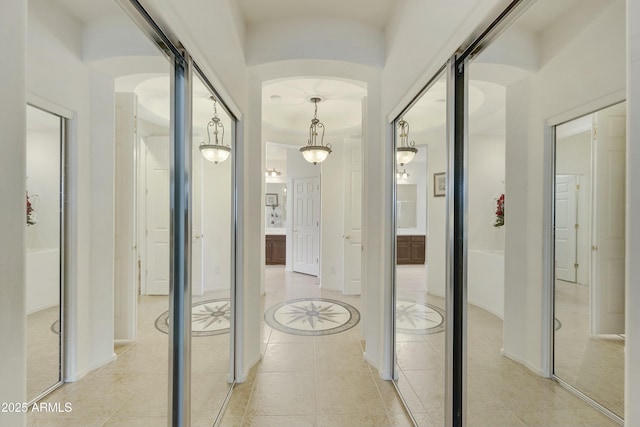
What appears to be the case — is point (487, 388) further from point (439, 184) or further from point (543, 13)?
point (543, 13)

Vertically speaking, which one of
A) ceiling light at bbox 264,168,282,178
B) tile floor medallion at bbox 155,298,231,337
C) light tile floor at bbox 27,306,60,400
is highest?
ceiling light at bbox 264,168,282,178

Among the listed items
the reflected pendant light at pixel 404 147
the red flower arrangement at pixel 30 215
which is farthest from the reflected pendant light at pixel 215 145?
the reflected pendant light at pixel 404 147

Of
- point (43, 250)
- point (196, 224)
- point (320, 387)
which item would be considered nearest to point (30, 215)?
point (43, 250)

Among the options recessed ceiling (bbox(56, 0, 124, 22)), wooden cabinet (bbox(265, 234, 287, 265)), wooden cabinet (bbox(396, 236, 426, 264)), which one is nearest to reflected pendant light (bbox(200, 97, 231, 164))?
recessed ceiling (bbox(56, 0, 124, 22))

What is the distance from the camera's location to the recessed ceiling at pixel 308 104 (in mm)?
3607

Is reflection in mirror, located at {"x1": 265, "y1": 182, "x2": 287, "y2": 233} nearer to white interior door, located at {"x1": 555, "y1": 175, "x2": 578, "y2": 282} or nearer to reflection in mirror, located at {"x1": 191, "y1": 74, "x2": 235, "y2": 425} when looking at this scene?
reflection in mirror, located at {"x1": 191, "y1": 74, "x2": 235, "y2": 425}

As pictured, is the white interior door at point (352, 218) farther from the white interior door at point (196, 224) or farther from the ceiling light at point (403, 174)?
the white interior door at point (196, 224)

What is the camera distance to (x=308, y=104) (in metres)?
4.25

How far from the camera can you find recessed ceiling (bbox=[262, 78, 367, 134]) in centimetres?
361

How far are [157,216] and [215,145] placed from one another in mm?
798

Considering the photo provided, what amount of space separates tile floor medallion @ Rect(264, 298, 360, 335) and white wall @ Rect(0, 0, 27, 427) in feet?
9.41

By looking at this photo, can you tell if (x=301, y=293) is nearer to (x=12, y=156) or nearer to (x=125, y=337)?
(x=125, y=337)

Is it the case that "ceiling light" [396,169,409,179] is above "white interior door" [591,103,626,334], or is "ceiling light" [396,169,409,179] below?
above

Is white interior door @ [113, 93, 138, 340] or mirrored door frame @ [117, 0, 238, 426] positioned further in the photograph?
mirrored door frame @ [117, 0, 238, 426]
